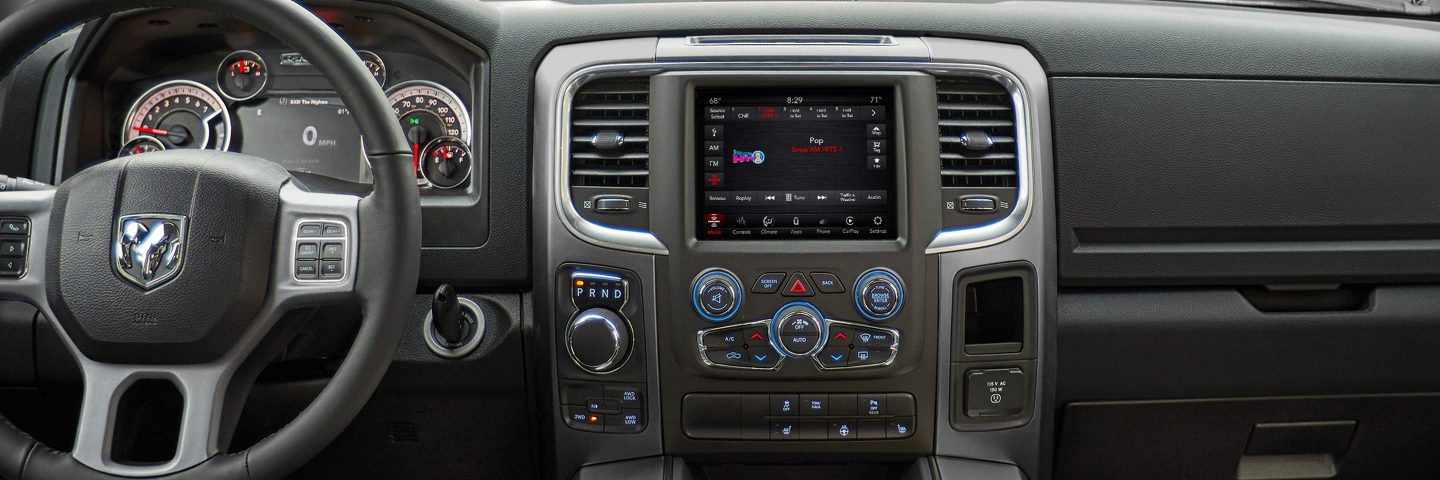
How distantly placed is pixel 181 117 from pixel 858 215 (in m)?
1.35

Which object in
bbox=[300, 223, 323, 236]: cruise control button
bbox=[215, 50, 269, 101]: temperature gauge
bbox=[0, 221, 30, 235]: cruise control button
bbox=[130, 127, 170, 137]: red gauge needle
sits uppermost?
bbox=[215, 50, 269, 101]: temperature gauge

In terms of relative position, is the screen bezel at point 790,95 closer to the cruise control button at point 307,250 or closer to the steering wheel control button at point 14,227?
the cruise control button at point 307,250

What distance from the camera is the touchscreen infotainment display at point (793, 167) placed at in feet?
5.56

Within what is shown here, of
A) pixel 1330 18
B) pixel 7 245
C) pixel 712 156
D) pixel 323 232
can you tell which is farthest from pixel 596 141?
pixel 1330 18

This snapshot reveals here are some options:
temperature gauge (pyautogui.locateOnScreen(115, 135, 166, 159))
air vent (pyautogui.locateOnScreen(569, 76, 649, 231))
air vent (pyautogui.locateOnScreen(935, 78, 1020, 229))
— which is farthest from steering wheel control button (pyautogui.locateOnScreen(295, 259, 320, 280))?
air vent (pyautogui.locateOnScreen(935, 78, 1020, 229))

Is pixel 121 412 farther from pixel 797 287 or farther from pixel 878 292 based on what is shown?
pixel 878 292

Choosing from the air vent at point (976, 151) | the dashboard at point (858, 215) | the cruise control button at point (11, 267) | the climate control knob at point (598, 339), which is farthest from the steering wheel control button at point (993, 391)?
the cruise control button at point (11, 267)

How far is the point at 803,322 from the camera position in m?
1.68

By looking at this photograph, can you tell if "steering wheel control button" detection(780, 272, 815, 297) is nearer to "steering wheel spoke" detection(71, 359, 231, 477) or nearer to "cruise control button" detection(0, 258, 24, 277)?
"steering wheel spoke" detection(71, 359, 231, 477)

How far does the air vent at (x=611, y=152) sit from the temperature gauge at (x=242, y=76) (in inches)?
26.8

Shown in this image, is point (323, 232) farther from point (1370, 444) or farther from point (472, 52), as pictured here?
point (1370, 444)

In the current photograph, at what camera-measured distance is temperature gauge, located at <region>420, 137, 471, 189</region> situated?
72.0 inches

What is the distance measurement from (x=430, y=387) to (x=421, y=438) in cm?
17

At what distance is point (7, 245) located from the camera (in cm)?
151
